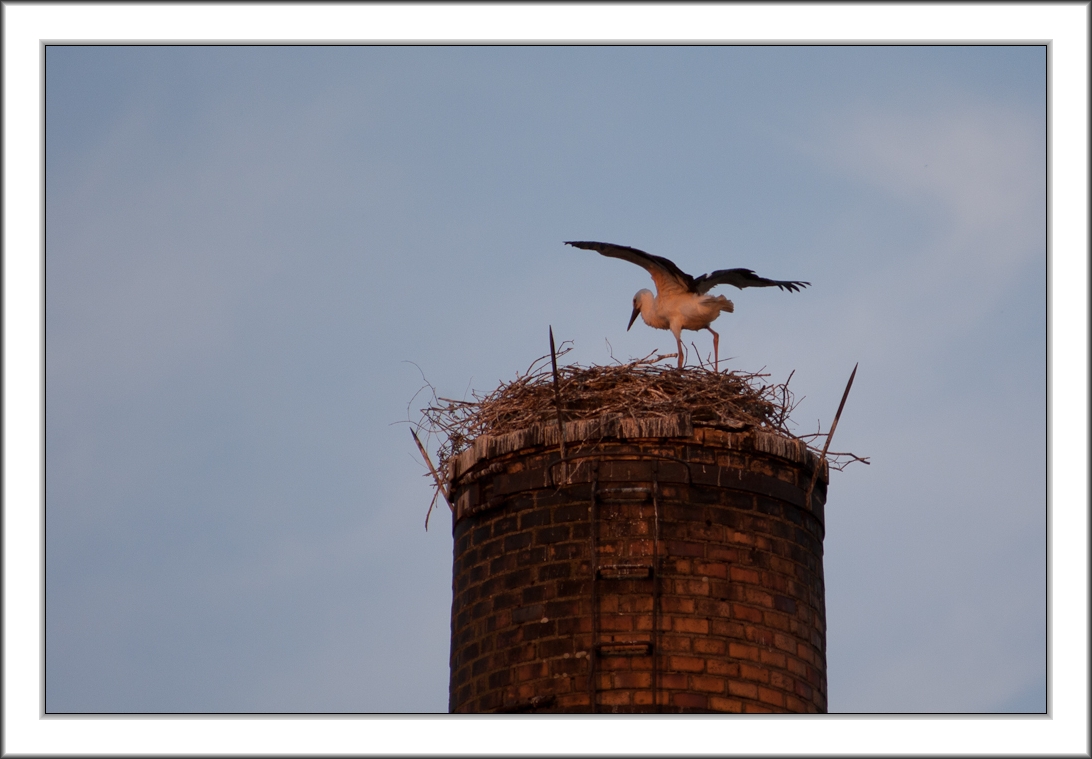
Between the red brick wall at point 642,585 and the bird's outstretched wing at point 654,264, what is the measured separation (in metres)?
2.60

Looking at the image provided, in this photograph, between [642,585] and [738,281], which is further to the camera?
[738,281]

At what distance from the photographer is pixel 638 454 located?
50.4ft

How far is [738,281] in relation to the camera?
1789cm

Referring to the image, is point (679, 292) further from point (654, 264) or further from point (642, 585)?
point (642, 585)

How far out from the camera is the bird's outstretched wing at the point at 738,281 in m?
17.6

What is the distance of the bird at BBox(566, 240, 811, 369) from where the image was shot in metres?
17.6

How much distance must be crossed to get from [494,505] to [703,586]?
1961 mm

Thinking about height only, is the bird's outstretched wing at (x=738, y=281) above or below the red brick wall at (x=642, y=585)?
above

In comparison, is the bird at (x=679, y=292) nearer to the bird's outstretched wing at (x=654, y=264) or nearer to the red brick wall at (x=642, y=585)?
the bird's outstretched wing at (x=654, y=264)

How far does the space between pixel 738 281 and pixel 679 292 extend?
0.76 metres

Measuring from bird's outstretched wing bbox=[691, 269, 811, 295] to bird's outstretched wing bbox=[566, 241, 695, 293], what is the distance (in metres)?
0.19

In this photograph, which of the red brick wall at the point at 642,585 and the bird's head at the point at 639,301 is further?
the bird's head at the point at 639,301

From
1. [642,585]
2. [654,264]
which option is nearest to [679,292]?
[654,264]

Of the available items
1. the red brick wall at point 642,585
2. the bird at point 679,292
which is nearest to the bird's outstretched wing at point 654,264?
the bird at point 679,292
